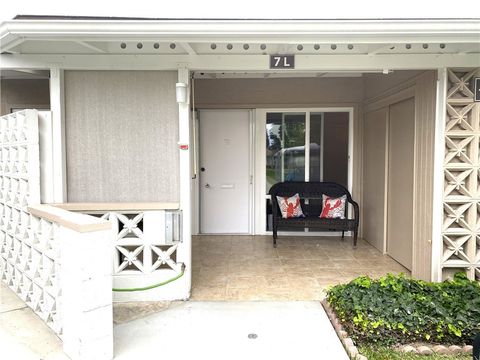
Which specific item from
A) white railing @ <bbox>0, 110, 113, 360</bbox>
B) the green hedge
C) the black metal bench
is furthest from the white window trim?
white railing @ <bbox>0, 110, 113, 360</bbox>

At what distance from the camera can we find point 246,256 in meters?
5.09

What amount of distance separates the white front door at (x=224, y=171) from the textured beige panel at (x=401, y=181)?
242 cm

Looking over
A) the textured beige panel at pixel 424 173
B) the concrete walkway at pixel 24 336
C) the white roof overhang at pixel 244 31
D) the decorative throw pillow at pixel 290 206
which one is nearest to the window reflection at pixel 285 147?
the decorative throw pillow at pixel 290 206

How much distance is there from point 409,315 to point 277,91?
430 cm

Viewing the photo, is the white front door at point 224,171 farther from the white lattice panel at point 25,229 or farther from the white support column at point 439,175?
the white support column at point 439,175

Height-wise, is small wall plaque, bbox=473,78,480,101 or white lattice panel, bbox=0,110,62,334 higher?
small wall plaque, bbox=473,78,480,101

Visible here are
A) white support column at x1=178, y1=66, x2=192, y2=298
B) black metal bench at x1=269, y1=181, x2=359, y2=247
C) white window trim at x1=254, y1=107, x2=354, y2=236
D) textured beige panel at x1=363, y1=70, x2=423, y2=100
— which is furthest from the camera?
white window trim at x1=254, y1=107, x2=354, y2=236

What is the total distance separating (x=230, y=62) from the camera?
356 centimetres

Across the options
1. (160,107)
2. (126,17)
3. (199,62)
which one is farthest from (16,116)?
(199,62)

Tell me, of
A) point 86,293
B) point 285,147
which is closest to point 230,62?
point 86,293

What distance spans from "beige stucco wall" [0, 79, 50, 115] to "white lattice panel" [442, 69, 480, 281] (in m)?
5.69

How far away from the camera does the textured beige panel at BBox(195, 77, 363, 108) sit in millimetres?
6070

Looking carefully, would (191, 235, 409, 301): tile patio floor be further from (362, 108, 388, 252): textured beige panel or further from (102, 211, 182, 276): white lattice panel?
(102, 211, 182, 276): white lattice panel

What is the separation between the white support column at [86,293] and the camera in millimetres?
2312
